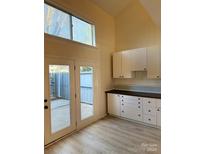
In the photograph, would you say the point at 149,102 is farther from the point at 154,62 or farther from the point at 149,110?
the point at 154,62

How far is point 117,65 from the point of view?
4926mm

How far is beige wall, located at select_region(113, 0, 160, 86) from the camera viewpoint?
14.4 feet

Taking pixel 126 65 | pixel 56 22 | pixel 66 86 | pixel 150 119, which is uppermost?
pixel 56 22

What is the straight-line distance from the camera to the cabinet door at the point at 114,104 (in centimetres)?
457

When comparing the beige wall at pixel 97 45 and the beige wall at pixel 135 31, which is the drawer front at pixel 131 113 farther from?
the beige wall at pixel 135 31

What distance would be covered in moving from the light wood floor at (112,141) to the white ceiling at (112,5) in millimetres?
3882

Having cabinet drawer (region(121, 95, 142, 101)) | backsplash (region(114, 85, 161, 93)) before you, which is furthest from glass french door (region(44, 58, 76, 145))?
backsplash (region(114, 85, 161, 93))

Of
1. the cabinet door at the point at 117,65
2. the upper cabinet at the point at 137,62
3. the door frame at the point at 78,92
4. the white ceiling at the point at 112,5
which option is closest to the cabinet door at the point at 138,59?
the upper cabinet at the point at 137,62

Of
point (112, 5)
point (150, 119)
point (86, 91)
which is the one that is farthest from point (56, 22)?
point (150, 119)

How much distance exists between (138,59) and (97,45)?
143 centimetres
